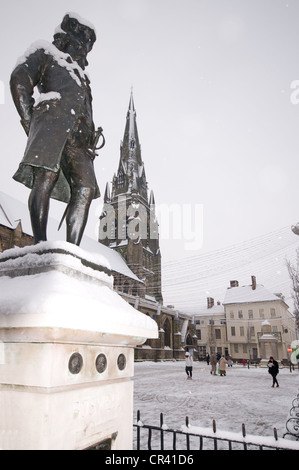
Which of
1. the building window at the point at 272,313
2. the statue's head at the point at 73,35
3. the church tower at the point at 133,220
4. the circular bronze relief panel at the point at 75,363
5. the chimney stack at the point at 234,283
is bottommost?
the circular bronze relief panel at the point at 75,363

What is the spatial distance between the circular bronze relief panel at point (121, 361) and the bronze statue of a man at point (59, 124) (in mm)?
938

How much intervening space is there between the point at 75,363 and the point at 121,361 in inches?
20.5

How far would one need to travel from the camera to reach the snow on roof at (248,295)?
51888 mm

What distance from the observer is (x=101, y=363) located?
177 centimetres

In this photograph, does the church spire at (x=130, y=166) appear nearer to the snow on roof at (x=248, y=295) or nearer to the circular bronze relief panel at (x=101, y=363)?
the snow on roof at (x=248, y=295)

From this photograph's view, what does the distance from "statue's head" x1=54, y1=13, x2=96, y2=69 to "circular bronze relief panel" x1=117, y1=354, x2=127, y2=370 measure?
2.62 metres

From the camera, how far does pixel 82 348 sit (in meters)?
1.62

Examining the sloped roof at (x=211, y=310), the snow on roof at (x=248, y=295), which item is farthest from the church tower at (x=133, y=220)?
the snow on roof at (x=248, y=295)

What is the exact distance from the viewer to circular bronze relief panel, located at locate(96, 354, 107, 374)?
5.70ft

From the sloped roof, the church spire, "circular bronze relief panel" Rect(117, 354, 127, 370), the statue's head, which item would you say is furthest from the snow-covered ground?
the sloped roof

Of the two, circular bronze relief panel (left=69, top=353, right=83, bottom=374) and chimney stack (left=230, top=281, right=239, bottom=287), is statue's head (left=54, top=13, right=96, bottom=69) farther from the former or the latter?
chimney stack (left=230, top=281, right=239, bottom=287)

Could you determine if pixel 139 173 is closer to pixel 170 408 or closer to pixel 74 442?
pixel 170 408

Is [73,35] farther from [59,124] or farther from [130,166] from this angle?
[130,166]

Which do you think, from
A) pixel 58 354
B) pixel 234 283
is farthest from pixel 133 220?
pixel 58 354
